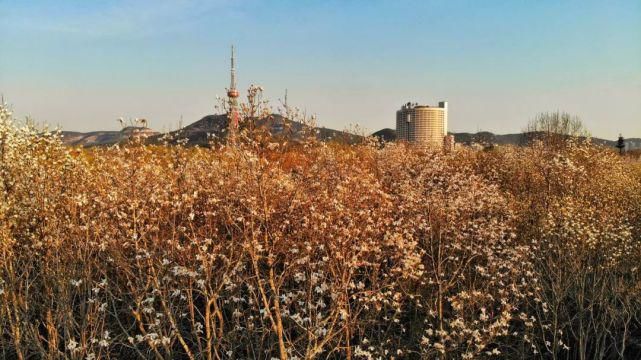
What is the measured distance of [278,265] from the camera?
29.1ft

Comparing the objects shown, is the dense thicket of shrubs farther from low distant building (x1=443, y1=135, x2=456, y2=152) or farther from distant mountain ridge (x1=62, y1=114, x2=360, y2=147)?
low distant building (x1=443, y1=135, x2=456, y2=152)

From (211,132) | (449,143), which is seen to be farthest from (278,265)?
(449,143)

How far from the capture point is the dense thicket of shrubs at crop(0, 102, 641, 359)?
18.8 feet

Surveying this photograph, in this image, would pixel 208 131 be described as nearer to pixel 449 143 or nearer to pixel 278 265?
pixel 278 265

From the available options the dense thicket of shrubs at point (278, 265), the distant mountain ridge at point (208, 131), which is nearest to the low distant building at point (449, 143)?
the dense thicket of shrubs at point (278, 265)

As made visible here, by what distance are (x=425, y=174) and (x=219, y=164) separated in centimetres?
727

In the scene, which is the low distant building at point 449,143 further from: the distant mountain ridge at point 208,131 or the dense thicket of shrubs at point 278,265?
the distant mountain ridge at point 208,131

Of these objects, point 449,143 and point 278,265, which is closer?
point 278,265

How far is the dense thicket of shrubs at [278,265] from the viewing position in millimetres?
5730

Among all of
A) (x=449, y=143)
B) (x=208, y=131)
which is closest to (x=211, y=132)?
(x=208, y=131)

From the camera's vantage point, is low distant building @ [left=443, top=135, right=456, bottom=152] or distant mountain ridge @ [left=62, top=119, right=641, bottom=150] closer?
distant mountain ridge @ [left=62, top=119, right=641, bottom=150]

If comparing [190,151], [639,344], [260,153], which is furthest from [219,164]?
[639,344]

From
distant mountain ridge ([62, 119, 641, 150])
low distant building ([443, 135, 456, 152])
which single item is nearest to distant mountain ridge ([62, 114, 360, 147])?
distant mountain ridge ([62, 119, 641, 150])

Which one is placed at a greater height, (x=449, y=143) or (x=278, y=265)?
(x=449, y=143)
